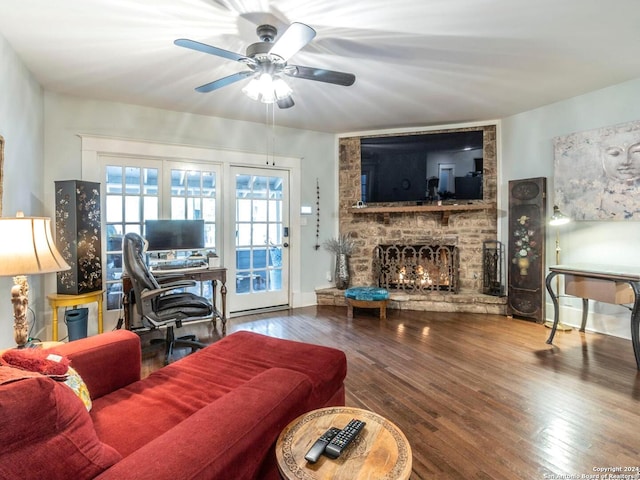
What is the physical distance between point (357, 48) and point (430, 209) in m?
2.59

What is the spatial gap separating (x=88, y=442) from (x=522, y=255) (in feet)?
14.6

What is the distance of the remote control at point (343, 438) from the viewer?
104cm

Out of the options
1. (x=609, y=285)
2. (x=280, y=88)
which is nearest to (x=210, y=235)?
(x=280, y=88)

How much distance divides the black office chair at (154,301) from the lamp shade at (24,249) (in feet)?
3.33

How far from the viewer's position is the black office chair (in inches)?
105

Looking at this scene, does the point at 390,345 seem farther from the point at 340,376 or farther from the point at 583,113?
the point at 583,113

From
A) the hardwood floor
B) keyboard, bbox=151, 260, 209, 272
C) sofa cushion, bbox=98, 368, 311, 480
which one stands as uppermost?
keyboard, bbox=151, 260, 209, 272

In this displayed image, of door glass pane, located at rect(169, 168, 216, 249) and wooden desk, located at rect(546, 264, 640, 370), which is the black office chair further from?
wooden desk, located at rect(546, 264, 640, 370)

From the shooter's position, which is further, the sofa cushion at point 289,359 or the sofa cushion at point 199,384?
the sofa cushion at point 289,359

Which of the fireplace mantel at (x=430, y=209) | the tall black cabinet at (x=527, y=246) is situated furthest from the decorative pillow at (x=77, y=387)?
the tall black cabinet at (x=527, y=246)

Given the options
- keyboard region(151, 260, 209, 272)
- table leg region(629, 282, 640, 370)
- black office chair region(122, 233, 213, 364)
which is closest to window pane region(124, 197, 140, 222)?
keyboard region(151, 260, 209, 272)

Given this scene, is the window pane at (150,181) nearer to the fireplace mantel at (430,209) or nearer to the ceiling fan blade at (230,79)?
the ceiling fan blade at (230,79)

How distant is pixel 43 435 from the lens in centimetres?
80

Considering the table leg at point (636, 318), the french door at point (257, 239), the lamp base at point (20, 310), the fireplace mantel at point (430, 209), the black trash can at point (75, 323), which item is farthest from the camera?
the fireplace mantel at point (430, 209)
